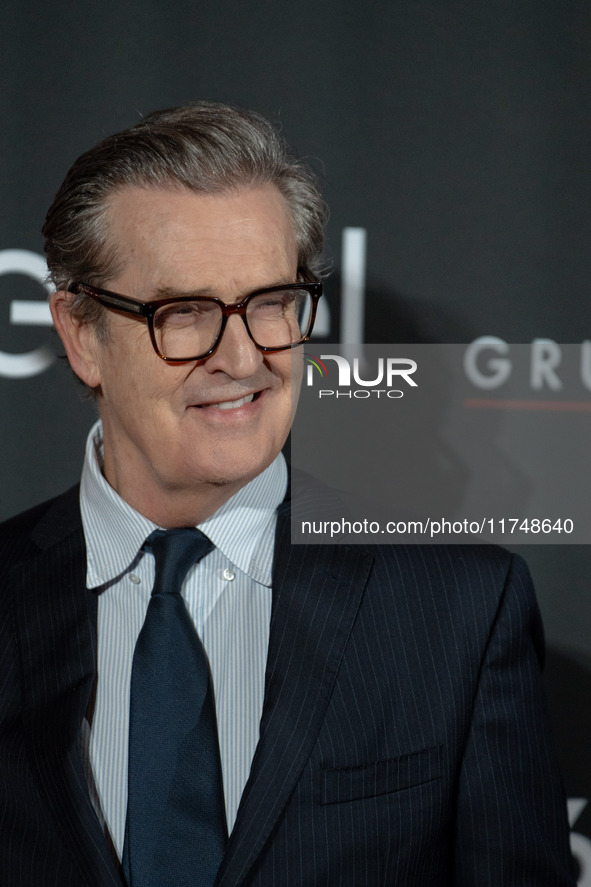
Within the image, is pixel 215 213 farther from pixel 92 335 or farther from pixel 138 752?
pixel 138 752

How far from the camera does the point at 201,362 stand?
1398mm

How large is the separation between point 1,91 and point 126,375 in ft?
3.07

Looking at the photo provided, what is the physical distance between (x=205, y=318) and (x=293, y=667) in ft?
1.81

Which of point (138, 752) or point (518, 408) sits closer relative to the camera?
point (138, 752)

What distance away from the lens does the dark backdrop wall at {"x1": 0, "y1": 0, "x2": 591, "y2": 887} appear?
6.62ft

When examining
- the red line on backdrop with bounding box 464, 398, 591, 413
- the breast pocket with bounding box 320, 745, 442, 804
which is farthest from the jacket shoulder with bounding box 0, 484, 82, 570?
the red line on backdrop with bounding box 464, 398, 591, 413

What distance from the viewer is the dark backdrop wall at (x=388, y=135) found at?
2.02 meters

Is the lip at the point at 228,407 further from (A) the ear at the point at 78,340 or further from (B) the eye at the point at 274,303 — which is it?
(A) the ear at the point at 78,340

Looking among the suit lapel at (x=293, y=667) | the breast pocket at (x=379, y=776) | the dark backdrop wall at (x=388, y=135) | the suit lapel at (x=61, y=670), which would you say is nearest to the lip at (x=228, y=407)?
the suit lapel at (x=293, y=667)

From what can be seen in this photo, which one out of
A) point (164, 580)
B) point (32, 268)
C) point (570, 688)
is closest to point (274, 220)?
point (164, 580)

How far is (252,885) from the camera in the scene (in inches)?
50.3

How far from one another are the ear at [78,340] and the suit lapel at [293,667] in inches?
16.3

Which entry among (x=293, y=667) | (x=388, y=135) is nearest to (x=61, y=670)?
(x=293, y=667)

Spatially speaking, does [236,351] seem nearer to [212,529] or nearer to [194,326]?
[194,326]
